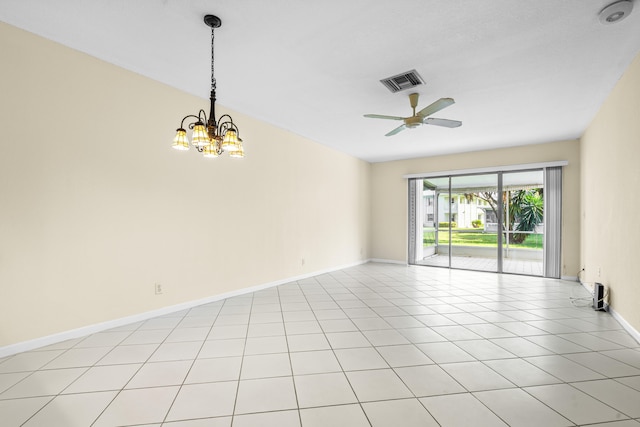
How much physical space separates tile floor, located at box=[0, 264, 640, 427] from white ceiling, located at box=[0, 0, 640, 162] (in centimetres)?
260

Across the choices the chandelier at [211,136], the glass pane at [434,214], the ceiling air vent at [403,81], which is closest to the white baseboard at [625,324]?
the ceiling air vent at [403,81]

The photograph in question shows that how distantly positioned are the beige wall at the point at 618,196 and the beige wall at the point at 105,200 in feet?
15.0

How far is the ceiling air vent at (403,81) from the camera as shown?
122 inches

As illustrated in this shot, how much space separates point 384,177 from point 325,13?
5877mm

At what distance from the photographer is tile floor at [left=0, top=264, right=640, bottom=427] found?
5.58ft

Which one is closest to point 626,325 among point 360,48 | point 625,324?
point 625,324

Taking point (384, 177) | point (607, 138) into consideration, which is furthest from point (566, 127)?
point (384, 177)

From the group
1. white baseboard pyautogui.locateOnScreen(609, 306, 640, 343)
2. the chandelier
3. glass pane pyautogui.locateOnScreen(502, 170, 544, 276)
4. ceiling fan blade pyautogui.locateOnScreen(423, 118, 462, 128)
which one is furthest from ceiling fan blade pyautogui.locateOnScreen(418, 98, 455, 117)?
glass pane pyautogui.locateOnScreen(502, 170, 544, 276)

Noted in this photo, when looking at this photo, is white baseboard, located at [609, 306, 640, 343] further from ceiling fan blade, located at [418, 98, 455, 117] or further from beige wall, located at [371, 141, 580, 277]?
ceiling fan blade, located at [418, 98, 455, 117]

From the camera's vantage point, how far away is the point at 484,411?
1730 mm

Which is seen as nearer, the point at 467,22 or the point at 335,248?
the point at 467,22

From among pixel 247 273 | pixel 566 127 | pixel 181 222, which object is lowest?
pixel 247 273

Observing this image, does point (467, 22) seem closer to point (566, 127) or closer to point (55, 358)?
point (566, 127)

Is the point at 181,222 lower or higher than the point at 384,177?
lower
